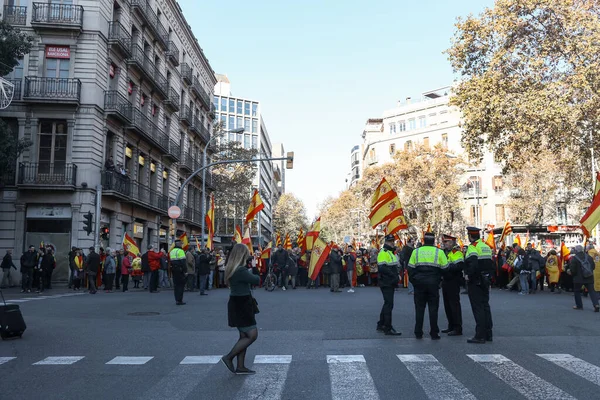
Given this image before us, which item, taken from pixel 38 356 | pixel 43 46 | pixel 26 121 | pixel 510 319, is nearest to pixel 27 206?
pixel 26 121

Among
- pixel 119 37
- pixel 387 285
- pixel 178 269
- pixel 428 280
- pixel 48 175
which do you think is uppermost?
pixel 119 37

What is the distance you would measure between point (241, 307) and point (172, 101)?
32144 mm

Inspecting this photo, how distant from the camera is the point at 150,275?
71.6 ft

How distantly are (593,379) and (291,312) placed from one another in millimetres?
7816

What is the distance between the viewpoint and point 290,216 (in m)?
89.3

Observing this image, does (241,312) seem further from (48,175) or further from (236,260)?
(48,175)

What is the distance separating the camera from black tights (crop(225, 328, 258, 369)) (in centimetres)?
669

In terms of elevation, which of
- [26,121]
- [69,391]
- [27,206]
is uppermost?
[26,121]

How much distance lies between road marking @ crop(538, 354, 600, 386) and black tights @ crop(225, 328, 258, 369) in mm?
3777

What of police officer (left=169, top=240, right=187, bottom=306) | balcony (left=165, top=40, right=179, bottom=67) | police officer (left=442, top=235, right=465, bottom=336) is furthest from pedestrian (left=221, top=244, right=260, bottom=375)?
balcony (left=165, top=40, right=179, bottom=67)

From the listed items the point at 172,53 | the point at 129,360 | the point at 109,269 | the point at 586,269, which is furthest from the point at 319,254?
the point at 172,53

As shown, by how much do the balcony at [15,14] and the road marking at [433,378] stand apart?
24.9 m

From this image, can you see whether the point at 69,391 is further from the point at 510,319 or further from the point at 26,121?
the point at 26,121

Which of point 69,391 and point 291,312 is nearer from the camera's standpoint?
point 69,391
